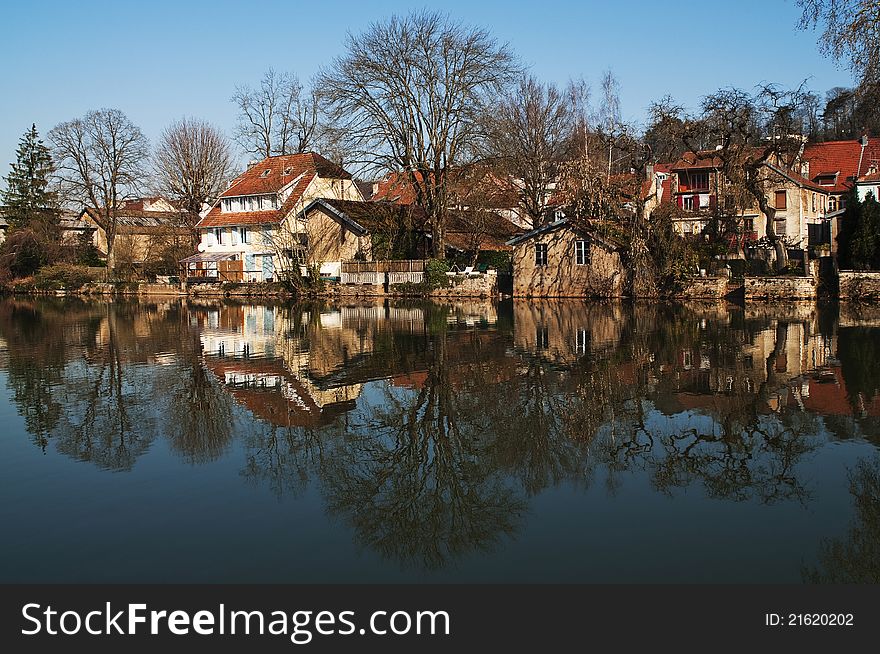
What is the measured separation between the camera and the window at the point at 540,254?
42125 mm

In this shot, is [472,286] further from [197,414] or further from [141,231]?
[141,231]

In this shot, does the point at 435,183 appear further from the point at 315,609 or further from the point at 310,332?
the point at 315,609

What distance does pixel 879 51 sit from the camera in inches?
768

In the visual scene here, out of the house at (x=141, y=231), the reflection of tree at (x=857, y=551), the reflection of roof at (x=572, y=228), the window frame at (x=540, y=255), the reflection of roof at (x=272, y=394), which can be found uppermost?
the house at (x=141, y=231)

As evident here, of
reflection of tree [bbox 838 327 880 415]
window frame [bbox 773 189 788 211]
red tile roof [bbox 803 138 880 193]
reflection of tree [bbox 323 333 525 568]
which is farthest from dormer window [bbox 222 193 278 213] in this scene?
reflection of tree [bbox 323 333 525 568]

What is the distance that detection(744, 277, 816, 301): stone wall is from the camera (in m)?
34.7

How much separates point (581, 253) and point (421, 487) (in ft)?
111

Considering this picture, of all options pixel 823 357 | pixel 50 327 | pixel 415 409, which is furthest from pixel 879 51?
pixel 50 327

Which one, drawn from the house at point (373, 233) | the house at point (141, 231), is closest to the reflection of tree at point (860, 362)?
the house at point (373, 233)

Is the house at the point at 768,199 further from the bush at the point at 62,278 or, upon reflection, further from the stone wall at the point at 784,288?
the bush at the point at 62,278

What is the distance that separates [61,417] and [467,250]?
3893cm

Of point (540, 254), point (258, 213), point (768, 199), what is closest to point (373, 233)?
point (258, 213)

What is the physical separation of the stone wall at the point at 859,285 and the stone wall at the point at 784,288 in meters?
1.15

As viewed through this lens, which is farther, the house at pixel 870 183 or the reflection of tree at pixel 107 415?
the house at pixel 870 183
